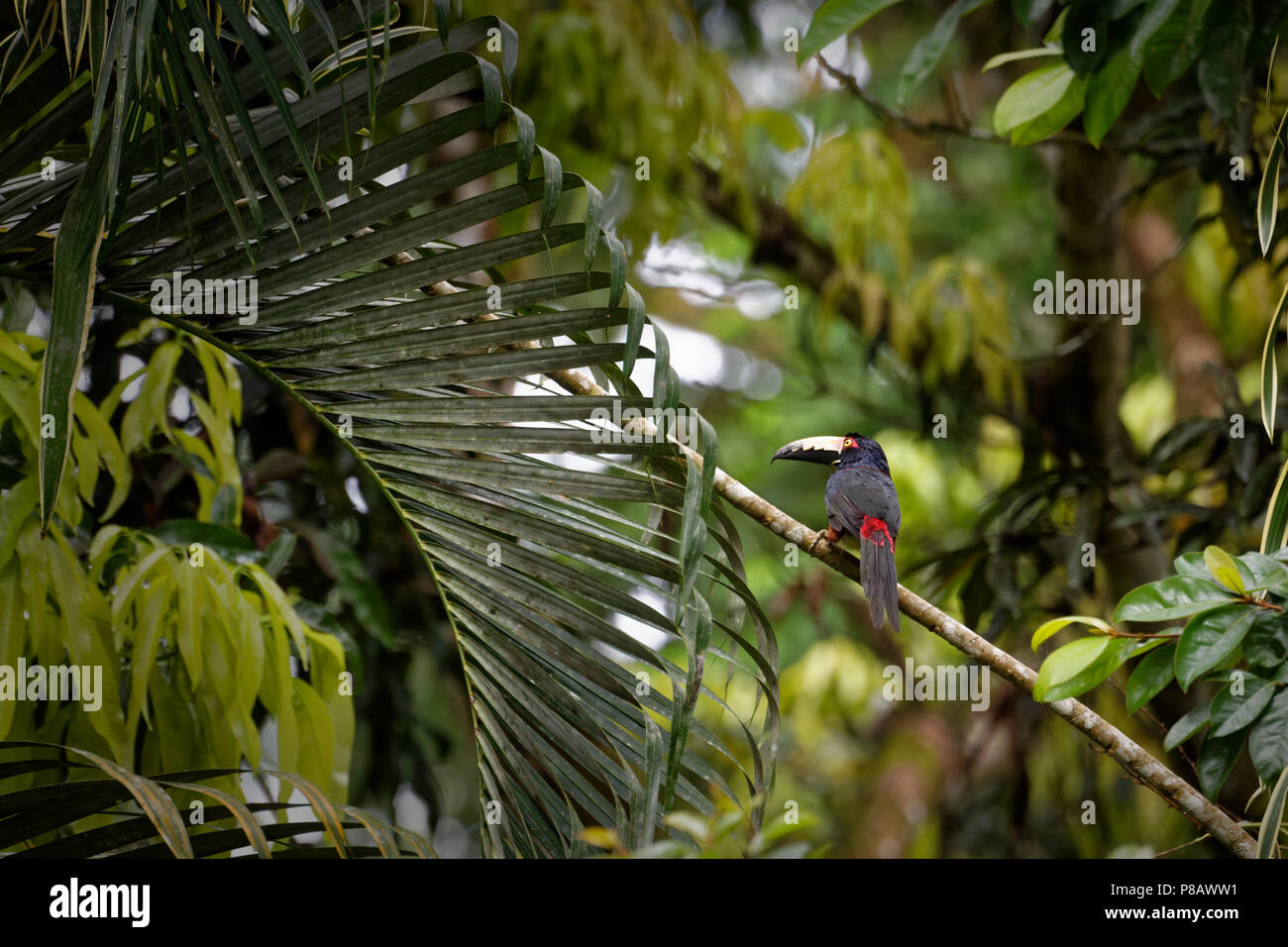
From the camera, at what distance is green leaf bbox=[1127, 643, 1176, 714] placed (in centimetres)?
122

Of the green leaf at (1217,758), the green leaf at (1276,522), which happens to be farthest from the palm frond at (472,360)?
the green leaf at (1276,522)

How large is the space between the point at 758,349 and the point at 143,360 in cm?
355

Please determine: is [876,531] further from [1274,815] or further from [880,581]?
[1274,815]

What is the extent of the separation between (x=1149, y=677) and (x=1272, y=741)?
137mm

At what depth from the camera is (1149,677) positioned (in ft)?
4.04

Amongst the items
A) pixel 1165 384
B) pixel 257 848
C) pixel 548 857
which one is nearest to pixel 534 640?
pixel 548 857

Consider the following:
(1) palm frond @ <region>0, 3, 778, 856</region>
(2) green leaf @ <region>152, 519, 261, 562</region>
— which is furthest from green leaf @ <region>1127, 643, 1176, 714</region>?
(2) green leaf @ <region>152, 519, 261, 562</region>

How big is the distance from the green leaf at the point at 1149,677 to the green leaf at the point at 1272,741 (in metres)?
0.10

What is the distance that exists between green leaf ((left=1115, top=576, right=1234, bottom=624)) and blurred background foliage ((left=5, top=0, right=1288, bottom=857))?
0.55 metres

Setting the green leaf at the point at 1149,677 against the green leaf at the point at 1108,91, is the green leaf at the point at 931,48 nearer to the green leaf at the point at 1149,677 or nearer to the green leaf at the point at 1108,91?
the green leaf at the point at 1108,91

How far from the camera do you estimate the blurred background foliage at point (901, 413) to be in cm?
237

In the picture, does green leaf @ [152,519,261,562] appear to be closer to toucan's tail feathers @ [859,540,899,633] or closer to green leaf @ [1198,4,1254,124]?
toucan's tail feathers @ [859,540,899,633]
